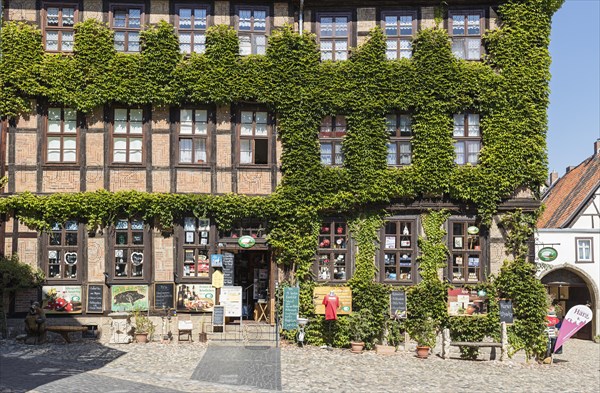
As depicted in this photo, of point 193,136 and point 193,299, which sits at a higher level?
point 193,136

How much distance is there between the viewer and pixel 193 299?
66.3 feet

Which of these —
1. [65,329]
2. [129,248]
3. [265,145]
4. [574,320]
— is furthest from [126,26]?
[574,320]

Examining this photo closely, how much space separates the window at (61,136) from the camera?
20.1 meters

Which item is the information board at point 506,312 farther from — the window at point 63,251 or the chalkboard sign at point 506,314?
the window at point 63,251

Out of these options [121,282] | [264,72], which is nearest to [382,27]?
[264,72]

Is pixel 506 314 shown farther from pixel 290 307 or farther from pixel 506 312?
pixel 290 307

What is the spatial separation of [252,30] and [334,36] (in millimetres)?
2419

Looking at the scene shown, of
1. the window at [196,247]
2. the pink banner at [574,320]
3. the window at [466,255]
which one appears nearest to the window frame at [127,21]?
the window at [196,247]

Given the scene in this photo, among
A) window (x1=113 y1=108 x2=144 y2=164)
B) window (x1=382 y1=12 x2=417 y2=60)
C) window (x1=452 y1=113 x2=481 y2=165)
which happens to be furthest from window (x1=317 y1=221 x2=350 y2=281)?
window (x1=113 y1=108 x2=144 y2=164)

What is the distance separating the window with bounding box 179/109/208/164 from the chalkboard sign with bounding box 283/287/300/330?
448cm

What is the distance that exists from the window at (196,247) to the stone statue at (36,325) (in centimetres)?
401

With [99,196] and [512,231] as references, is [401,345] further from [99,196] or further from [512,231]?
[99,196]

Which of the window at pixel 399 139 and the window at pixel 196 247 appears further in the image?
the window at pixel 399 139

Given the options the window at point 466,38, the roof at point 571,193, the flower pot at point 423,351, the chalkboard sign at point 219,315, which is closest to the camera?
the flower pot at point 423,351
